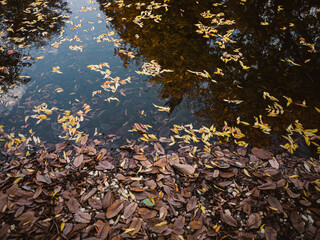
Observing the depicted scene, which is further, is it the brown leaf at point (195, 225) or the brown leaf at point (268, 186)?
the brown leaf at point (268, 186)

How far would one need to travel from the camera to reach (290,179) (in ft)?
8.05

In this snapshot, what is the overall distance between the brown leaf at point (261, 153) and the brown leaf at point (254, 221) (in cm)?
99

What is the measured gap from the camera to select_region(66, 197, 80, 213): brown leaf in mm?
2054

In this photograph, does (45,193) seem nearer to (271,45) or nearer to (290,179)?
(290,179)

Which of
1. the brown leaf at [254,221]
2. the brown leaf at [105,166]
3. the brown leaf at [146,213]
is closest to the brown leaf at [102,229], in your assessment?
the brown leaf at [146,213]

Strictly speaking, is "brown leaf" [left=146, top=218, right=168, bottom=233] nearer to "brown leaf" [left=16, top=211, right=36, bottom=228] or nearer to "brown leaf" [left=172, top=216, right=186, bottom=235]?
"brown leaf" [left=172, top=216, right=186, bottom=235]

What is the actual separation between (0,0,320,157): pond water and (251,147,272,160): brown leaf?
0.71 ft

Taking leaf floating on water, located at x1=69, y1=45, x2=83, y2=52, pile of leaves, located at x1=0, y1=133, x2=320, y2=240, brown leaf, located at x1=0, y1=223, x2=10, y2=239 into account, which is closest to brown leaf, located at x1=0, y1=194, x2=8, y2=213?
pile of leaves, located at x1=0, y1=133, x2=320, y2=240

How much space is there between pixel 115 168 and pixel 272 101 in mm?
3364

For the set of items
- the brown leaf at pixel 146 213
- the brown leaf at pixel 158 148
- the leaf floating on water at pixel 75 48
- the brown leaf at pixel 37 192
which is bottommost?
the brown leaf at pixel 158 148

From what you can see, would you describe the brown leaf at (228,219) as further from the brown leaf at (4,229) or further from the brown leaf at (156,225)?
the brown leaf at (4,229)

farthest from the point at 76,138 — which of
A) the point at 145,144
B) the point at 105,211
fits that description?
the point at 105,211

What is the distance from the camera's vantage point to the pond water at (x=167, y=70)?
3361 mm

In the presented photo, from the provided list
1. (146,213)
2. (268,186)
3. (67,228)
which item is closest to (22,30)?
(67,228)
